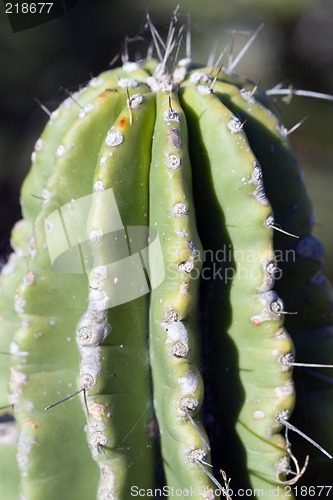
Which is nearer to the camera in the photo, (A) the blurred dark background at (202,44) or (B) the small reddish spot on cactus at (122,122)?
(B) the small reddish spot on cactus at (122,122)

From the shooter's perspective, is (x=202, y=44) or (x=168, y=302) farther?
(x=202, y=44)

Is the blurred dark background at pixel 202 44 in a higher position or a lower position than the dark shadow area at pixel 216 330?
higher

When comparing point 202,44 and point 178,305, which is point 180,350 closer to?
point 178,305

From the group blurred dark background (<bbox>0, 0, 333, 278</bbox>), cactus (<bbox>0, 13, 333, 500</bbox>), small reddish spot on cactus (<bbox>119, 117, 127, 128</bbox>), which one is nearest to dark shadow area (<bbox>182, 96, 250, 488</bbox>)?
cactus (<bbox>0, 13, 333, 500</bbox>)

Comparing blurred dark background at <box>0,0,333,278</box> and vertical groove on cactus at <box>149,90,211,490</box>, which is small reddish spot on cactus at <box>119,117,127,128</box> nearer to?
vertical groove on cactus at <box>149,90,211,490</box>

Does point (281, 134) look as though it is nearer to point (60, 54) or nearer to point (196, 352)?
point (196, 352)

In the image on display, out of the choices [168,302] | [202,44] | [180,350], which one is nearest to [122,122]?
[168,302]

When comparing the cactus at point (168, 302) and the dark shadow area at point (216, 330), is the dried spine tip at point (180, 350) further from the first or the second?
the dark shadow area at point (216, 330)

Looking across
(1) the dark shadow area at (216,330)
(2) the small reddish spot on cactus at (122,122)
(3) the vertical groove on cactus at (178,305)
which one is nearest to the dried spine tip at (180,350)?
(3) the vertical groove on cactus at (178,305)
